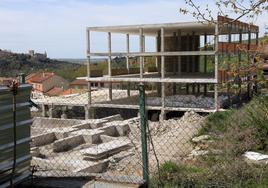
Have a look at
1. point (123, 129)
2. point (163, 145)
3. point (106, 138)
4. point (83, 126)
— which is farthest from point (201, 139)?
point (83, 126)

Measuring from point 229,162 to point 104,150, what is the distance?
345 inches

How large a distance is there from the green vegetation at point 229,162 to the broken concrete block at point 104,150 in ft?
11.0

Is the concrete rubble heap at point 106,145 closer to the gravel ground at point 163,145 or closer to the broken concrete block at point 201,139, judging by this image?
the gravel ground at point 163,145

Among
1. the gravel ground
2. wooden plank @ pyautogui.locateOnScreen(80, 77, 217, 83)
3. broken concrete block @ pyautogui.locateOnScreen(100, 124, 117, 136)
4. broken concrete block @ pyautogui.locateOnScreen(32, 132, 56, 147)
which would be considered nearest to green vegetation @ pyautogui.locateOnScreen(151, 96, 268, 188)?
the gravel ground

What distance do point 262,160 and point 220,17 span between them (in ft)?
20.5

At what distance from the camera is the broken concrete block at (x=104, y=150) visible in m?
15.7

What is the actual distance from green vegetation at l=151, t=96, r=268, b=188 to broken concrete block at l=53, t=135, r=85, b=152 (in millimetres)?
5870

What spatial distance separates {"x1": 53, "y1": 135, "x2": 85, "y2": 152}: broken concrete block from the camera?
61.2ft

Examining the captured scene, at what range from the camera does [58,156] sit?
1767 cm

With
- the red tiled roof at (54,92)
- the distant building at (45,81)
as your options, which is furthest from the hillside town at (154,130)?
the distant building at (45,81)

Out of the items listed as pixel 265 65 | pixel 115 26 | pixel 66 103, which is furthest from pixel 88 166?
pixel 66 103

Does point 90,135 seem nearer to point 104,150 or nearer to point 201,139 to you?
point 104,150

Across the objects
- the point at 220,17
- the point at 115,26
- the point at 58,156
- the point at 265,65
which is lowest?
the point at 58,156

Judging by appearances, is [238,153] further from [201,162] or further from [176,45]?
[176,45]
